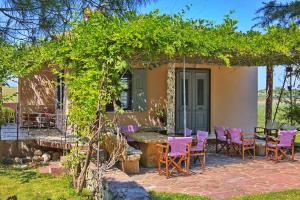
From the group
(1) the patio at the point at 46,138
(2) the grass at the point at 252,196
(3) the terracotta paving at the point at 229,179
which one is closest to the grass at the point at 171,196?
(2) the grass at the point at 252,196

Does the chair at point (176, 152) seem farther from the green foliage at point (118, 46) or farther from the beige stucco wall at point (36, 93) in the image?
the beige stucco wall at point (36, 93)

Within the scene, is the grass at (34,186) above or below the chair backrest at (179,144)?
below

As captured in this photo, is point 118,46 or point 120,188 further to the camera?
point 118,46

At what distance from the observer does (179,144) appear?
7898 millimetres

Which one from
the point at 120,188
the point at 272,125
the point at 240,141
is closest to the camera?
the point at 120,188

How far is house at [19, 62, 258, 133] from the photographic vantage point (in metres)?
13.1

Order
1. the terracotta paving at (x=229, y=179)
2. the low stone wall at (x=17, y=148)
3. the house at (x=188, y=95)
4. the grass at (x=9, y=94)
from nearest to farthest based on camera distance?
the terracotta paving at (x=229, y=179)
the grass at (x=9, y=94)
the low stone wall at (x=17, y=148)
the house at (x=188, y=95)

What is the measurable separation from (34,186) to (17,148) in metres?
3.09

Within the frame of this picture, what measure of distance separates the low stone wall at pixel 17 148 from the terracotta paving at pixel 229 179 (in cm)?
357

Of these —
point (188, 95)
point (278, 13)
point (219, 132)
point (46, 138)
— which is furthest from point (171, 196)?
point (278, 13)

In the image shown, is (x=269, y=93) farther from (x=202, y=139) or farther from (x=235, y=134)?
(x=202, y=139)

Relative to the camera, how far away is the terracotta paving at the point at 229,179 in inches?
271

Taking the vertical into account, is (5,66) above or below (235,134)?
above

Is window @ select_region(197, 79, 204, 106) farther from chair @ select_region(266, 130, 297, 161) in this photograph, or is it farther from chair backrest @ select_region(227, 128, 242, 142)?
chair @ select_region(266, 130, 297, 161)
